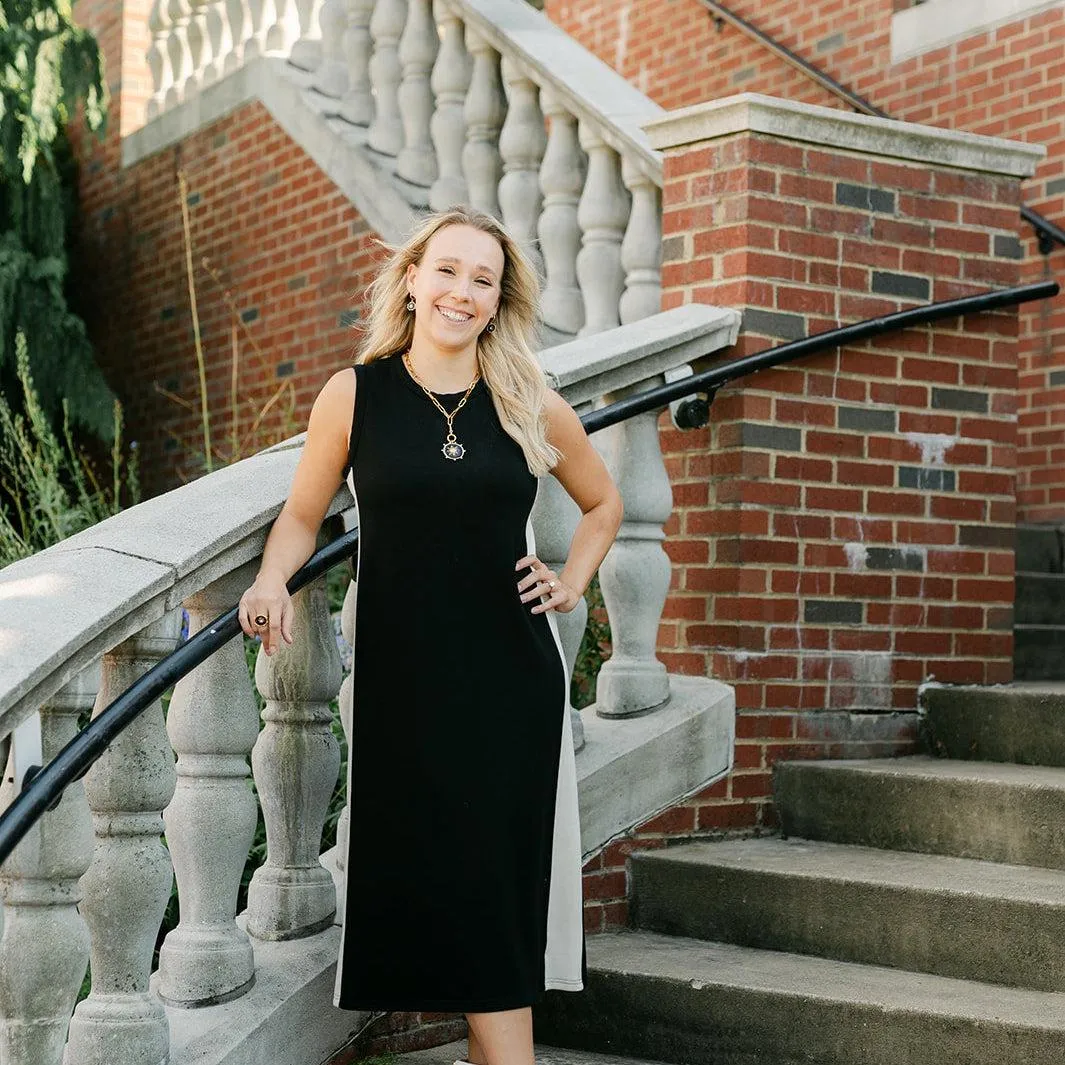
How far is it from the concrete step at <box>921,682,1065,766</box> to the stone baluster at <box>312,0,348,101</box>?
4.07 m

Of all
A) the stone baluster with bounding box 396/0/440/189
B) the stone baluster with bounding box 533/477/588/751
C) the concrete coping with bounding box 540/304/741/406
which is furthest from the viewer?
the stone baluster with bounding box 396/0/440/189

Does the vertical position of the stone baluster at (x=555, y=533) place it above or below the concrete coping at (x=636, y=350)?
below

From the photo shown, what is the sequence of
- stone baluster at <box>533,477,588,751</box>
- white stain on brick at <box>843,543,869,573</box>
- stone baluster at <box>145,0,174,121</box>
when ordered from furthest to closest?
→ stone baluster at <box>145,0,174,121</box>
white stain on brick at <box>843,543,869,573</box>
stone baluster at <box>533,477,588,751</box>

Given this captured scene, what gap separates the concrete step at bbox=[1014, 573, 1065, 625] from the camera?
5371mm

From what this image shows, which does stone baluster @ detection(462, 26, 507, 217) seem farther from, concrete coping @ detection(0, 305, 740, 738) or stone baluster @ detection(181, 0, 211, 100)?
concrete coping @ detection(0, 305, 740, 738)

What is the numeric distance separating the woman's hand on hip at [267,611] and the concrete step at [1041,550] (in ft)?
11.5

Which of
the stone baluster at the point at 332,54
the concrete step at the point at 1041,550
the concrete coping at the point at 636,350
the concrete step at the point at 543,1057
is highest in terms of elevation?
the stone baluster at the point at 332,54

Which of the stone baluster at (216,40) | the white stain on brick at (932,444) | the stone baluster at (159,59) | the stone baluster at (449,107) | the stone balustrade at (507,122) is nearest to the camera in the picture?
the white stain on brick at (932,444)

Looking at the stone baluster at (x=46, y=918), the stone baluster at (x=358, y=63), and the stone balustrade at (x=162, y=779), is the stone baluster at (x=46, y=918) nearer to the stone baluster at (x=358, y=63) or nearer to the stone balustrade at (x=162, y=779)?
the stone balustrade at (x=162, y=779)

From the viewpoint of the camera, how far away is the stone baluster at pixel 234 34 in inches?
312

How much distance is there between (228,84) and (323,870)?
5471 millimetres

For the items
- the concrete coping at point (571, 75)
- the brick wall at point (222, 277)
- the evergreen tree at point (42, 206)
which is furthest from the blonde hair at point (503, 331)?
the evergreen tree at point (42, 206)

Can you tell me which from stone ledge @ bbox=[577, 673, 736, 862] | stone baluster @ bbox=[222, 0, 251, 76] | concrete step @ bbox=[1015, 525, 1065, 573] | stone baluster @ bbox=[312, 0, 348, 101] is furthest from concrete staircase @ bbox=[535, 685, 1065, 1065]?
stone baluster @ bbox=[222, 0, 251, 76]

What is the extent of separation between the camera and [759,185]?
4297mm
